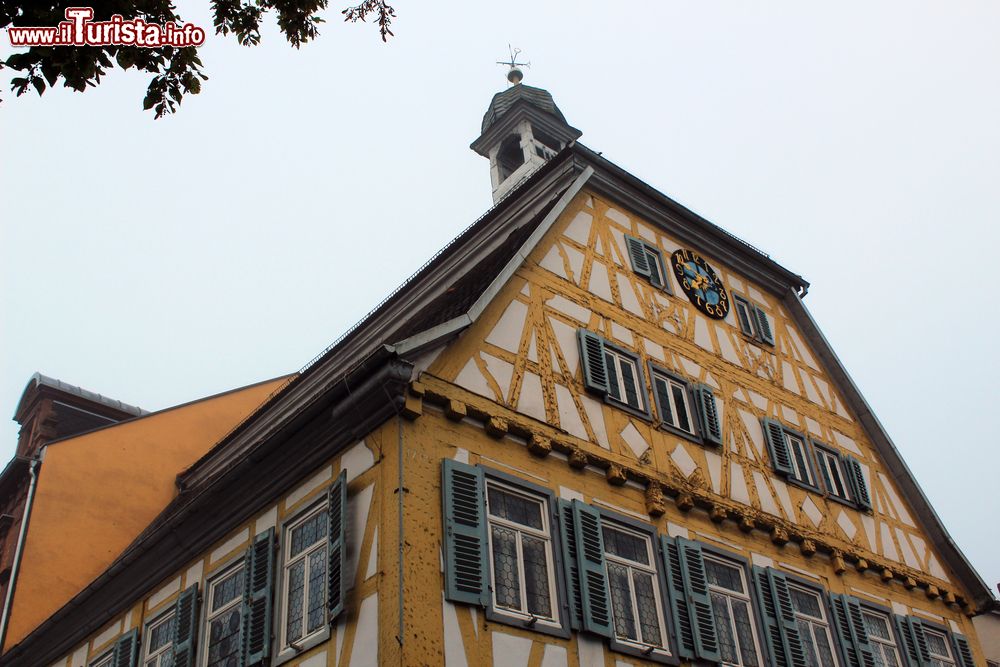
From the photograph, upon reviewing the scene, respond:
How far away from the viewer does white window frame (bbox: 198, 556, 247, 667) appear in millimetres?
12703

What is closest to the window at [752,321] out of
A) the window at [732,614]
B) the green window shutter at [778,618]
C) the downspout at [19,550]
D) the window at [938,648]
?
the green window shutter at [778,618]

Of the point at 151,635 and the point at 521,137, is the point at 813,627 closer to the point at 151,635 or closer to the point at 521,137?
the point at 151,635

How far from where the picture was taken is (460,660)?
9914 mm

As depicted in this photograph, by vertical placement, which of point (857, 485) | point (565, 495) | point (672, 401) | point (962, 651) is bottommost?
point (962, 651)

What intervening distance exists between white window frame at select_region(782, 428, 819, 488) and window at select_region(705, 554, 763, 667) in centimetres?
287

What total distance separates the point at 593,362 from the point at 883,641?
6.31 meters

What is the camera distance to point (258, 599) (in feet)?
38.7

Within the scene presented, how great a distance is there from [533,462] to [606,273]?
4296mm

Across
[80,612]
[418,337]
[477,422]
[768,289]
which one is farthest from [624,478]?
[80,612]

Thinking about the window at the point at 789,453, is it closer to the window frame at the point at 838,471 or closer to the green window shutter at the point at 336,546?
the window frame at the point at 838,471

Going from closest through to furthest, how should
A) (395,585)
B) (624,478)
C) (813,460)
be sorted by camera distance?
1. (395,585)
2. (624,478)
3. (813,460)

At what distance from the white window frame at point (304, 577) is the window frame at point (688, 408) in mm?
4986

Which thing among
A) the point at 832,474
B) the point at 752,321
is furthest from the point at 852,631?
the point at 752,321

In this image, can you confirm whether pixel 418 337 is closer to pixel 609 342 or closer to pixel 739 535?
pixel 609 342
